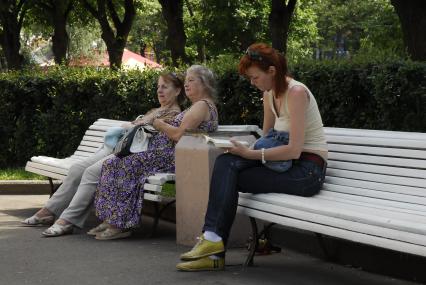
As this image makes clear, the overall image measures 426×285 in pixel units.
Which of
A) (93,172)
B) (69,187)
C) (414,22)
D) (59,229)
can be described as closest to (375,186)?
(93,172)

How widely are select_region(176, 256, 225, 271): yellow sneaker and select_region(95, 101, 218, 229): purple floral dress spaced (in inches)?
57.0

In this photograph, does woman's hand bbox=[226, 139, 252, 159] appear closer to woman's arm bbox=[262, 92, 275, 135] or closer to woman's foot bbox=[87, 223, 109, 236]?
woman's arm bbox=[262, 92, 275, 135]

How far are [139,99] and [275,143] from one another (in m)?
5.56

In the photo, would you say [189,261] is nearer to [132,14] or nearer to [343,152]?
[343,152]

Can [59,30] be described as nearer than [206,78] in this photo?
No

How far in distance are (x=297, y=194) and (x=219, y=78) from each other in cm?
391

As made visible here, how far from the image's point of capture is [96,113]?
12.4 metres

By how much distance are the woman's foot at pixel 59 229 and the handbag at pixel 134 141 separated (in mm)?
780

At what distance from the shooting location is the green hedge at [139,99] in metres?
7.35

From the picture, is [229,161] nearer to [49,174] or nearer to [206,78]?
[206,78]

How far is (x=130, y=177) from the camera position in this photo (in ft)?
24.8

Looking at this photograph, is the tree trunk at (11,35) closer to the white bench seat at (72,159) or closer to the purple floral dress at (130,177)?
the white bench seat at (72,159)

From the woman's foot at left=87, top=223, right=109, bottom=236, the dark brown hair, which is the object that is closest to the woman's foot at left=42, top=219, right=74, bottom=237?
the woman's foot at left=87, top=223, right=109, bottom=236

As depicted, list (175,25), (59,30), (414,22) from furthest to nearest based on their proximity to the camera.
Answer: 1. (59,30)
2. (175,25)
3. (414,22)
